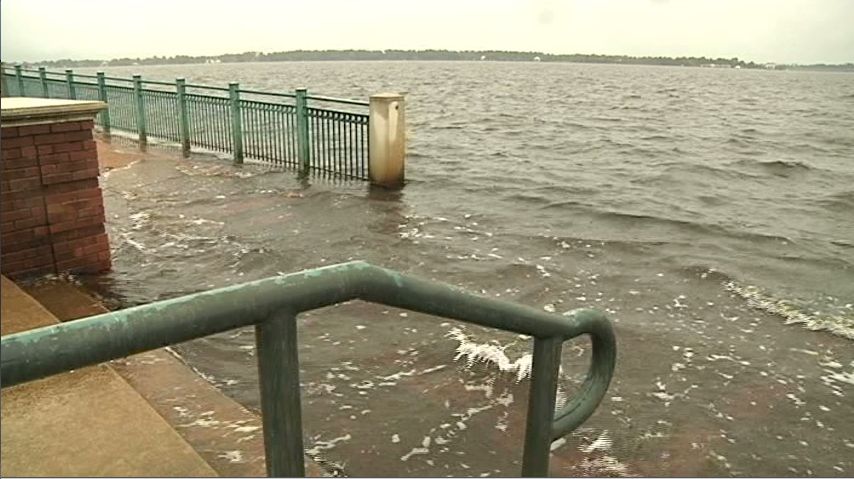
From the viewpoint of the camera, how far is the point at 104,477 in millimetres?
→ 2334

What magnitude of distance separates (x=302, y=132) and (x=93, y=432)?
29.8 feet

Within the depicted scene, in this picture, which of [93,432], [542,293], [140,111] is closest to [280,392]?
[93,432]

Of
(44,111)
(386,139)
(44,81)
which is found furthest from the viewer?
(44,81)

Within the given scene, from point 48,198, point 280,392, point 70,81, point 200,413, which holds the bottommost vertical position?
point 200,413

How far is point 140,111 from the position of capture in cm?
1380

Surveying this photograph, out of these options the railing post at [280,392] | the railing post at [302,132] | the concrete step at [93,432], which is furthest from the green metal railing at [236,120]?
the railing post at [280,392]

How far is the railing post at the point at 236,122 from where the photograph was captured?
12008mm

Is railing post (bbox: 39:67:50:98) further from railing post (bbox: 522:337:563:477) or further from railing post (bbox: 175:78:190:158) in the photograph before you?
railing post (bbox: 522:337:563:477)

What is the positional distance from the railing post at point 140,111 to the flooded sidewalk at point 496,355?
5.16m

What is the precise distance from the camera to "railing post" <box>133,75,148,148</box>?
13.5 m

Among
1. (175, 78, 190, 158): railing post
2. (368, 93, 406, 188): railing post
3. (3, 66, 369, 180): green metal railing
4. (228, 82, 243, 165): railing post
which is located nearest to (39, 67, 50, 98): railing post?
(3, 66, 369, 180): green metal railing

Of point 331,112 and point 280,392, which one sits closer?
point 280,392

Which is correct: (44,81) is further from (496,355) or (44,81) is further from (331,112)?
(496,355)

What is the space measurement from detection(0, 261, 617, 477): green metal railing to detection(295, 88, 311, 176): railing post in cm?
966
